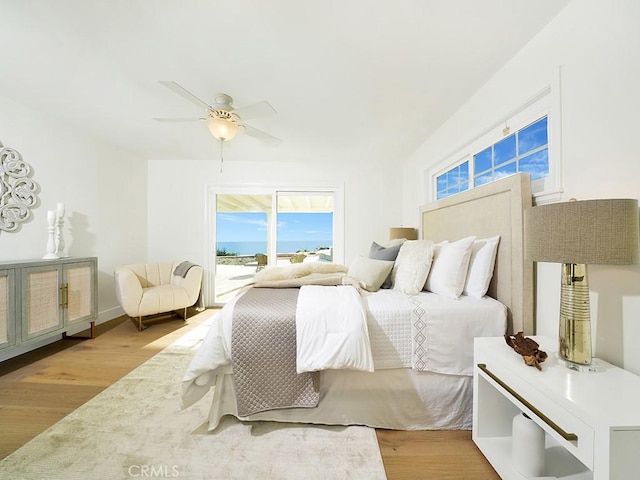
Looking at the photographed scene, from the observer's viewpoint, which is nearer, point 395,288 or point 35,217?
point 395,288

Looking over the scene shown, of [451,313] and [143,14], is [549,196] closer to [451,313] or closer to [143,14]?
[451,313]

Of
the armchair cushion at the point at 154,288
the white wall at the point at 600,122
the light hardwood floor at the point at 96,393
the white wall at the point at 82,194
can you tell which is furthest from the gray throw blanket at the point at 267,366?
the white wall at the point at 82,194

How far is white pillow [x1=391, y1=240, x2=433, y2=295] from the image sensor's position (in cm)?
184

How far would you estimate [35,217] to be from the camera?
2.53 meters

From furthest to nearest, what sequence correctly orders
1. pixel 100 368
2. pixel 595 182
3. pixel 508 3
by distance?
pixel 100 368
pixel 508 3
pixel 595 182

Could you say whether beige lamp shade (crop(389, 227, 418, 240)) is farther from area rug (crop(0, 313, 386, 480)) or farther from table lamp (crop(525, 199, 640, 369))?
area rug (crop(0, 313, 386, 480))

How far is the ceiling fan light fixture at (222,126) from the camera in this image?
6.73ft

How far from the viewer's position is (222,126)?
2.07 meters

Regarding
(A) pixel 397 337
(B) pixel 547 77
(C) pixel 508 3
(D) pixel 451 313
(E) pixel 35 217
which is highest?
(C) pixel 508 3

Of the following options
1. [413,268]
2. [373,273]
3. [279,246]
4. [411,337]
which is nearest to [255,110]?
[373,273]

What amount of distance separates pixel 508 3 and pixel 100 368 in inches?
150

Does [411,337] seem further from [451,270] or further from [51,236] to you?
[51,236]

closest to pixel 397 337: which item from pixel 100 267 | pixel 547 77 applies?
pixel 547 77

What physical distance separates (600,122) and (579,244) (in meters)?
0.72
